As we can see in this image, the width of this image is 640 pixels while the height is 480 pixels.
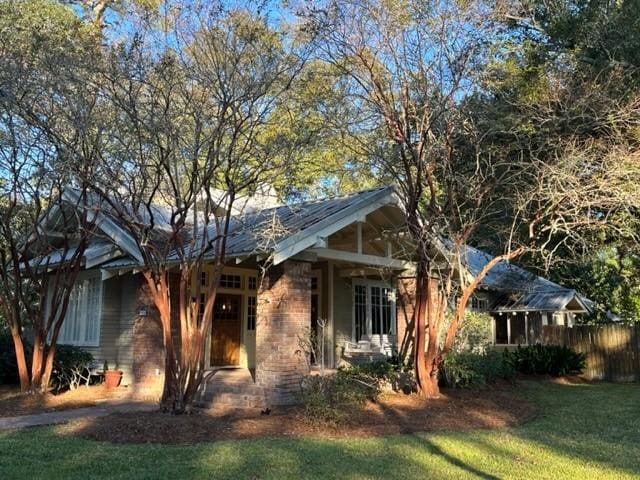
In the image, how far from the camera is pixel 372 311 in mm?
17250

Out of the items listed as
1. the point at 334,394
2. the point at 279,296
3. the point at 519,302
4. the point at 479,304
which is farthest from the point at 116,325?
the point at 519,302

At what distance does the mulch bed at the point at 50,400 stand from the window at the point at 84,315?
66.7 inches

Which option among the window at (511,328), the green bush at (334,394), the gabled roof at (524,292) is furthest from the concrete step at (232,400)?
the window at (511,328)

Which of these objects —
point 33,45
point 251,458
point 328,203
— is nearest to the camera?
point 251,458

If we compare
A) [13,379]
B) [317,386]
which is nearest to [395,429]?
[317,386]

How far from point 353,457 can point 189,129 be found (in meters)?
6.47

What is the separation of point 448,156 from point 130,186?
20.6 ft

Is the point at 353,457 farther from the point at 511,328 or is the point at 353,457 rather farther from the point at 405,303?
the point at 511,328

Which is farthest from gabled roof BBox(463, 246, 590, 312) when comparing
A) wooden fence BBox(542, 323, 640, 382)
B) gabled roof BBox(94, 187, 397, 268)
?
gabled roof BBox(94, 187, 397, 268)

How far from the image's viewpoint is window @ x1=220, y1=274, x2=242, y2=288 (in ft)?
47.9

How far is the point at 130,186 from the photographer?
10938mm

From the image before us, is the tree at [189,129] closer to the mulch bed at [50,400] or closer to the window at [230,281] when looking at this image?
the mulch bed at [50,400]

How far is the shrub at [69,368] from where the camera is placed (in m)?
13.9

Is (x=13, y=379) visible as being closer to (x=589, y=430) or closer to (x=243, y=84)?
(x=243, y=84)
